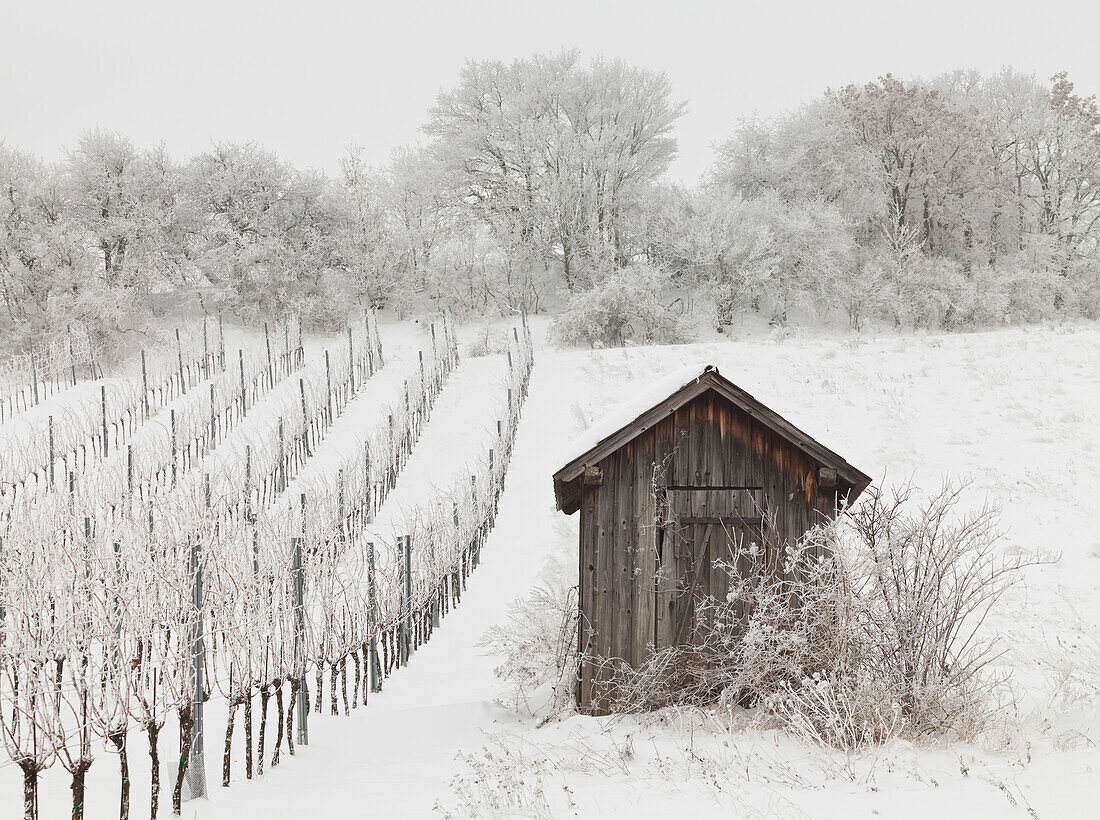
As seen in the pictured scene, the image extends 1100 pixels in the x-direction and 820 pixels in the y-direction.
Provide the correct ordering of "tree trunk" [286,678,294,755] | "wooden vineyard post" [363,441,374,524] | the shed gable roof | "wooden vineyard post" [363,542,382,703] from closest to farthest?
"tree trunk" [286,678,294,755], the shed gable roof, "wooden vineyard post" [363,542,382,703], "wooden vineyard post" [363,441,374,524]

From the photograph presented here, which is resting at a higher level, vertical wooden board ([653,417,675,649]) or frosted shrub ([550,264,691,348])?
frosted shrub ([550,264,691,348])

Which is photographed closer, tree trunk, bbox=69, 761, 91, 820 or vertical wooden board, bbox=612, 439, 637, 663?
tree trunk, bbox=69, 761, 91, 820

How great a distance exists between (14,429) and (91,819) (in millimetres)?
16778

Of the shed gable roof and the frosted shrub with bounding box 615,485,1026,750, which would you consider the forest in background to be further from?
the frosted shrub with bounding box 615,485,1026,750

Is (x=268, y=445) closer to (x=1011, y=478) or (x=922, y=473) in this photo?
(x=922, y=473)

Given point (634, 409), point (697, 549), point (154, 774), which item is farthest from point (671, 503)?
point (154, 774)

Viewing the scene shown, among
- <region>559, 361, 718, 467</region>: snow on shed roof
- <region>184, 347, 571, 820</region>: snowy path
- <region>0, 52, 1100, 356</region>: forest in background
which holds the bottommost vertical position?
<region>184, 347, 571, 820</region>: snowy path

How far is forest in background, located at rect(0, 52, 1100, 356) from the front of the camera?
27.3 m

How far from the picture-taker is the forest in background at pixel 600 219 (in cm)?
2731

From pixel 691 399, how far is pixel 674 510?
990 millimetres

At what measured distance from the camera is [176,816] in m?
4.70

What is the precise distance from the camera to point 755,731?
226 inches

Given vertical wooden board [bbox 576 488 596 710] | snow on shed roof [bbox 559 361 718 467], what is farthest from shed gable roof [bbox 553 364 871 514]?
vertical wooden board [bbox 576 488 596 710]

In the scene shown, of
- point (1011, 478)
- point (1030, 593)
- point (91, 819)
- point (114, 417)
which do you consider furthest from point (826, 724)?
point (114, 417)
